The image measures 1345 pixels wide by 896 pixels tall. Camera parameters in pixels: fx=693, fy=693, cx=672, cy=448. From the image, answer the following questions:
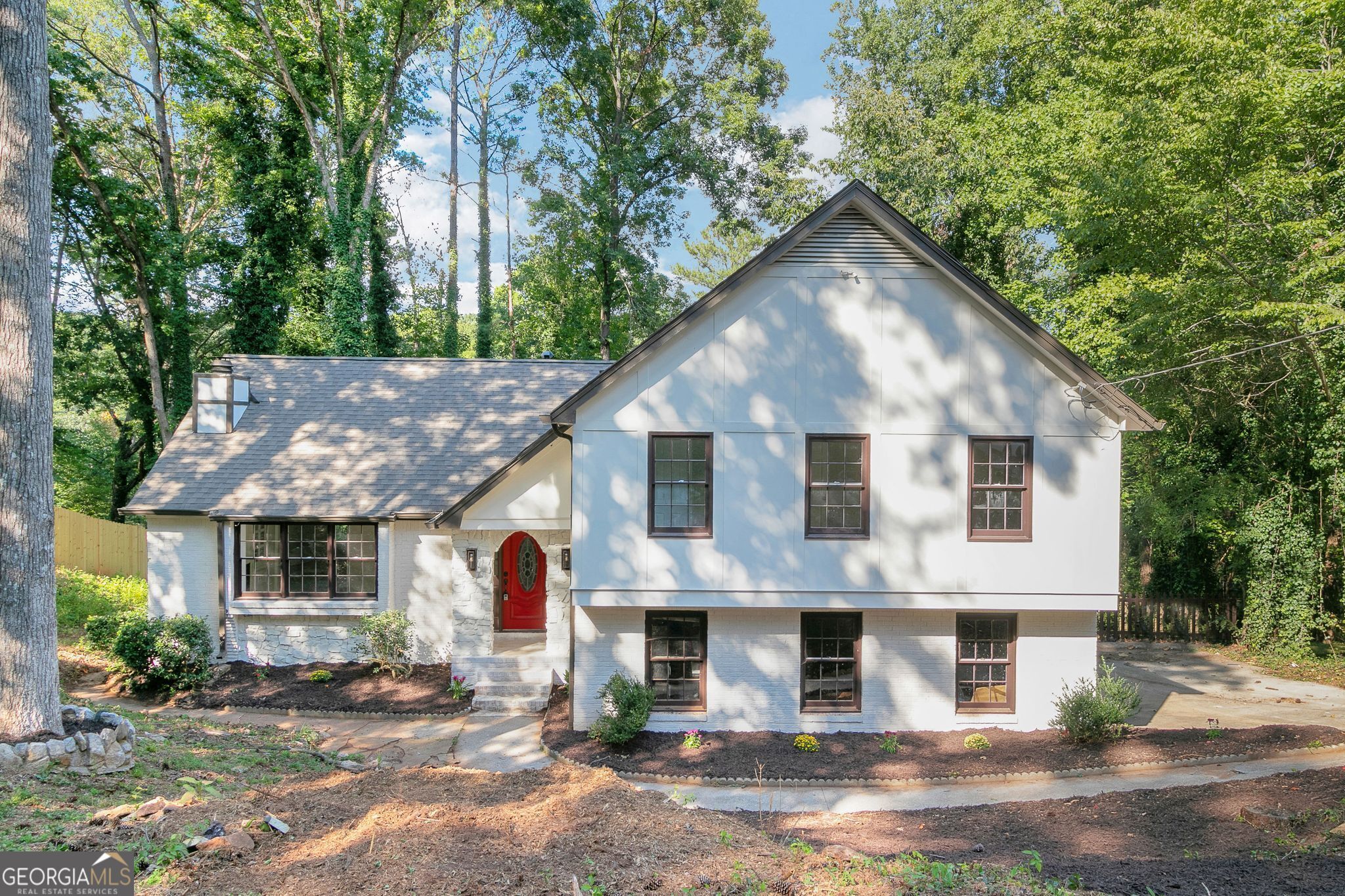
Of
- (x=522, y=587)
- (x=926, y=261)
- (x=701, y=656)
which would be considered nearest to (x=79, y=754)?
(x=701, y=656)

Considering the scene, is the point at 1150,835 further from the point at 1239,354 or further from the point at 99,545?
the point at 99,545

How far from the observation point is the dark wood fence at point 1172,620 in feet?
61.2

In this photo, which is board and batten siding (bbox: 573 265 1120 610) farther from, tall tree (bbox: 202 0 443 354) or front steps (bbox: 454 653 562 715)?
tall tree (bbox: 202 0 443 354)

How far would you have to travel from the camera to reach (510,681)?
13055 millimetres

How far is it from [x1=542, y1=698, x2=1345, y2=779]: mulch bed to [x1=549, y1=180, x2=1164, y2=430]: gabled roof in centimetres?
483

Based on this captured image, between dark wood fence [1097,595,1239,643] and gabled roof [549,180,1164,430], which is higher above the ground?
gabled roof [549,180,1164,430]

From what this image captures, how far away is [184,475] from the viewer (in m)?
15.2

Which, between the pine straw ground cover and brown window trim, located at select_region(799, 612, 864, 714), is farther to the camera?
brown window trim, located at select_region(799, 612, 864, 714)

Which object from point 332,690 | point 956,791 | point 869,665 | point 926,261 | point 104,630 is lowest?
point 332,690

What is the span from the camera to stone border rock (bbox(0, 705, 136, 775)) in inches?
279

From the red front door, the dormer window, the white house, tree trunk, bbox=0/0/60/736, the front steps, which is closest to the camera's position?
tree trunk, bbox=0/0/60/736

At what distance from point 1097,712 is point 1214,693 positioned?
598cm

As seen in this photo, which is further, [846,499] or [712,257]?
[712,257]

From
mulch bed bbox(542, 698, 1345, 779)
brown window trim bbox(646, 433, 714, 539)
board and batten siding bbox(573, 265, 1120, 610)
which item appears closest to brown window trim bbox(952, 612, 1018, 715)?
mulch bed bbox(542, 698, 1345, 779)
